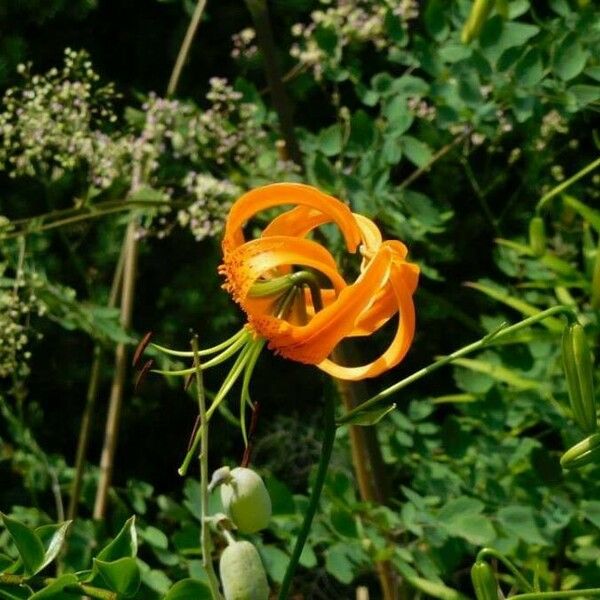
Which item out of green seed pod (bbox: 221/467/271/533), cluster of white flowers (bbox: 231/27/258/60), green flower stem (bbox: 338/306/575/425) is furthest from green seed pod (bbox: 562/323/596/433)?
cluster of white flowers (bbox: 231/27/258/60)

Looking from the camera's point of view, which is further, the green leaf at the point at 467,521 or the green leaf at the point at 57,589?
the green leaf at the point at 467,521

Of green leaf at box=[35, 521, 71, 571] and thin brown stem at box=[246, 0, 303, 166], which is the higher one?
thin brown stem at box=[246, 0, 303, 166]

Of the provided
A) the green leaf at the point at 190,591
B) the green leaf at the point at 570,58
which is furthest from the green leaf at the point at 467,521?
the green leaf at the point at 190,591

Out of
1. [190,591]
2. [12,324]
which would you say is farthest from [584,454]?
[12,324]

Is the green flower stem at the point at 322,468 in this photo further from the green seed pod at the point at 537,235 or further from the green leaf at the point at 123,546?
the green seed pod at the point at 537,235

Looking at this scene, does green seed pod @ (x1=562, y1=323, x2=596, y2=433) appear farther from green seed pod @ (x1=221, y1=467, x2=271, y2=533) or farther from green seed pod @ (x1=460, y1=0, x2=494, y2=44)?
green seed pod @ (x1=460, y1=0, x2=494, y2=44)

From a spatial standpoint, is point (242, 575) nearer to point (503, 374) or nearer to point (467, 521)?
point (467, 521)
